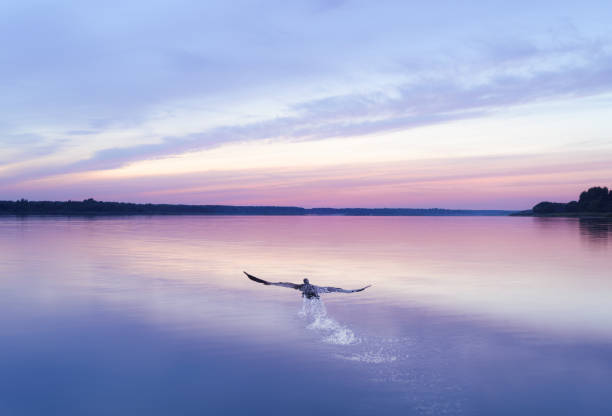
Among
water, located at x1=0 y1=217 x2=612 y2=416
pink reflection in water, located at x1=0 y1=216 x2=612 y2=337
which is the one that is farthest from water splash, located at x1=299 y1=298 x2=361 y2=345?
pink reflection in water, located at x1=0 y1=216 x2=612 y2=337

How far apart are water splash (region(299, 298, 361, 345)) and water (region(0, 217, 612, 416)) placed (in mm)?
116

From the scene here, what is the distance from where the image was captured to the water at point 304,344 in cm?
1416

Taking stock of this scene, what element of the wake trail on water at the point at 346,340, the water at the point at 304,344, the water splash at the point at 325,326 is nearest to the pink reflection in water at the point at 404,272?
the water at the point at 304,344

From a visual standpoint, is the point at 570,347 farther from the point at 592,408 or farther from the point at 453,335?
the point at 592,408

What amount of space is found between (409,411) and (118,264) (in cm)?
3778

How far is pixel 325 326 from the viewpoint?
22.3 meters

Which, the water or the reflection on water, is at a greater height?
the reflection on water

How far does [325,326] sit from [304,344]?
307cm

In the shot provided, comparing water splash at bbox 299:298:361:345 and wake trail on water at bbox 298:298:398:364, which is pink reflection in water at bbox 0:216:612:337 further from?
wake trail on water at bbox 298:298:398:364

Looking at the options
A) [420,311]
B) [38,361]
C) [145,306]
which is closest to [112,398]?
[38,361]

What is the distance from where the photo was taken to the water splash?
1995 centimetres

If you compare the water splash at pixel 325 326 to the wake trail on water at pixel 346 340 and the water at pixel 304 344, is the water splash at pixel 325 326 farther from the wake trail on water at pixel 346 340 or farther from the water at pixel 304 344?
the water at pixel 304 344

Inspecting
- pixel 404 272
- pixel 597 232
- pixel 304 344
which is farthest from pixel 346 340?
pixel 597 232

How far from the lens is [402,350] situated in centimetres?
1827
